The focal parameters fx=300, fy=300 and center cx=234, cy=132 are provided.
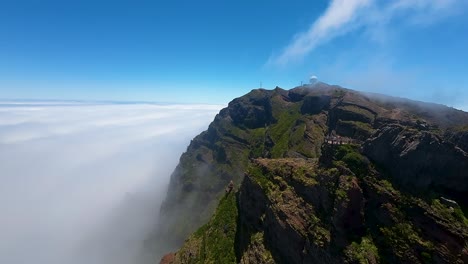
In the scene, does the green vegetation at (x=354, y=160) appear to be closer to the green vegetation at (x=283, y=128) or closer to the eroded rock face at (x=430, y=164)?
the eroded rock face at (x=430, y=164)

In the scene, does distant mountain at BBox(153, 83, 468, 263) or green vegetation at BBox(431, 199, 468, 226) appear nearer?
green vegetation at BBox(431, 199, 468, 226)

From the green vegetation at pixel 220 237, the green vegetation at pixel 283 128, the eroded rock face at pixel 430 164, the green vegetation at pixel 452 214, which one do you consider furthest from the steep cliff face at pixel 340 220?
the green vegetation at pixel 283 128

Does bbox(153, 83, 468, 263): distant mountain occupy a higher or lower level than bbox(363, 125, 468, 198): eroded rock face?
lower

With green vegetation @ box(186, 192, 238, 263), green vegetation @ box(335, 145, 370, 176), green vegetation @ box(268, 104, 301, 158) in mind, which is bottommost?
green vegetation @ box(186, 192, 238, 263)

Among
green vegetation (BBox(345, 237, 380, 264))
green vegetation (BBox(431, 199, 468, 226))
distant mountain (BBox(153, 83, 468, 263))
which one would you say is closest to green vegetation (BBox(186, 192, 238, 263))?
A: distant mountain (BBox(153, 83, 468, 263))

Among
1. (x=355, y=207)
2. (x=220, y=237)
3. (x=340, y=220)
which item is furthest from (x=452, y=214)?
(x=220, y=237)

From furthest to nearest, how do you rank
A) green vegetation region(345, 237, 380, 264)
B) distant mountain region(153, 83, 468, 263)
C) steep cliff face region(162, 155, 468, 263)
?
distant mountain region(153, 83, 468, 263) → green vegetation region(345, 237, 380, 264) → steep cliff face region(162, 155, 468, 263)

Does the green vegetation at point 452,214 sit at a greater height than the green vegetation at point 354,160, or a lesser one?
lesser

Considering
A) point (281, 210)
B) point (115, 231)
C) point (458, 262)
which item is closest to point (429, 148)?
point (458, 262)

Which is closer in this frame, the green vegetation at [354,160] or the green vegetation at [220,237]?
the green vegetation at [354,160]

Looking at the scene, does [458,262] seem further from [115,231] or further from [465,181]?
[115,231]

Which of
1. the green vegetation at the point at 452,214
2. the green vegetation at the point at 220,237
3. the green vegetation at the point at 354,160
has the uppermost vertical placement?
the green vegetation at the point at 354,160

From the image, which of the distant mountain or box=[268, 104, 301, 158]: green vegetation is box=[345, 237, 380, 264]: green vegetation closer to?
the distant mountain
